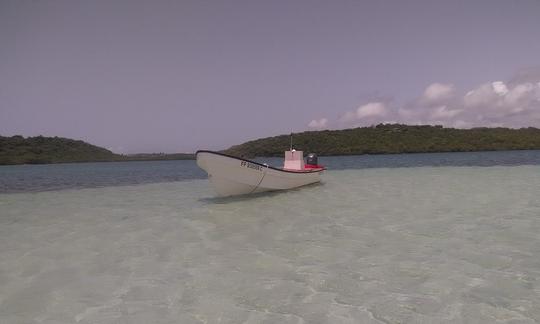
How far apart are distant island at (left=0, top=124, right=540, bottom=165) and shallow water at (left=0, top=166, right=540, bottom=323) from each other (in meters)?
86.9

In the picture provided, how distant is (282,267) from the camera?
571 cm

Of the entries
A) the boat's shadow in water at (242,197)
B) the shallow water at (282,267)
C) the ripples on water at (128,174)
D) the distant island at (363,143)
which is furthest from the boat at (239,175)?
the distant island at (363,143)

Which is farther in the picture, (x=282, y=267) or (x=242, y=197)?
(x=242, y=197)

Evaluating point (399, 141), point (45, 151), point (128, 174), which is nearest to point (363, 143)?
point (399, 141)

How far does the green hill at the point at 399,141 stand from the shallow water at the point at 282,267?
89.5m

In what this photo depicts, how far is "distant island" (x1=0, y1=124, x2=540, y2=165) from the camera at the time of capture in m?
104

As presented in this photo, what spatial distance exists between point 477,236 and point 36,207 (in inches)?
608

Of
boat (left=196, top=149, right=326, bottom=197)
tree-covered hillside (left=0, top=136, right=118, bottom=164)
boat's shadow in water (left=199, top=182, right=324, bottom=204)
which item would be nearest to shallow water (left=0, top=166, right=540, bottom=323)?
boat (left=196, top=149, right=326, bottom=197)

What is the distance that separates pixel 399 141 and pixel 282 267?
11464cm

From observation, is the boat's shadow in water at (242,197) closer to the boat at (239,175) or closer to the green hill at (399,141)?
the boat at (239,175)

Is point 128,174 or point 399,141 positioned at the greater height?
point 399,141

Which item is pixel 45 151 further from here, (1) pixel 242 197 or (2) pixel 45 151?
(1) pixel 242 197

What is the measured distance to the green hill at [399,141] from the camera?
10331 centimetres

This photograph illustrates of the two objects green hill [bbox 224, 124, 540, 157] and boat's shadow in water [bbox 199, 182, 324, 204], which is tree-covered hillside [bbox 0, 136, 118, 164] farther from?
boat's shadow in water [bbox 199, 182, 324, 204]
